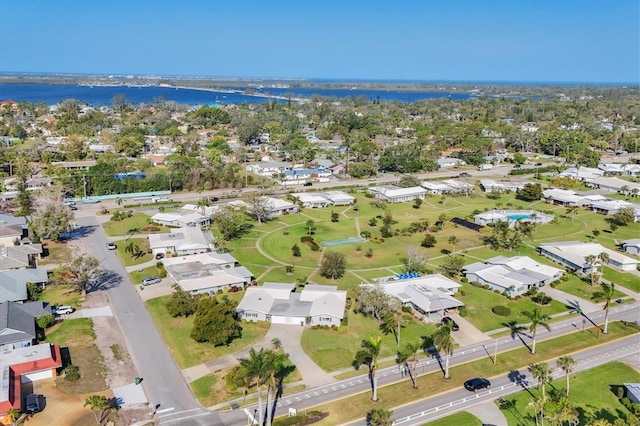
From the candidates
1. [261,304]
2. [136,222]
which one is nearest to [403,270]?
[261,304]

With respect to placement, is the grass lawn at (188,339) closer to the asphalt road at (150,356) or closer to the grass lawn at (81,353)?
the asphalt road at (150,356)

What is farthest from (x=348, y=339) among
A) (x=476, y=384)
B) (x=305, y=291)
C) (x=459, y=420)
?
(x=459, y=420)

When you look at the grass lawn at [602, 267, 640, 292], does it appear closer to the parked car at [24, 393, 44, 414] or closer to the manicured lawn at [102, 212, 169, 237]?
the parked car at [24, 393, 44, 414]

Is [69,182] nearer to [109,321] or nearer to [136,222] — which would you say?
[136,222]

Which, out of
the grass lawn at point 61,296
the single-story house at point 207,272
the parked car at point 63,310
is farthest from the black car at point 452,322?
the grass lawn at point 61,296

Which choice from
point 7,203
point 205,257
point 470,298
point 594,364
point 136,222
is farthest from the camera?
point 7,203
